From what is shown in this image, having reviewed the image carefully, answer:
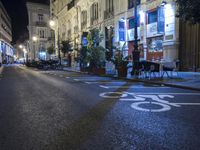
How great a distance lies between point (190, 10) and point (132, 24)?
17926 mm

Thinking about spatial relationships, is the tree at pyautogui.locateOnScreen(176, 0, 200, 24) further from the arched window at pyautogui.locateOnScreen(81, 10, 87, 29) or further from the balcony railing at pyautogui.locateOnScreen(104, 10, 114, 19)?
the arched window at pyautogui.locateOnScreen(81, 10, 87, 29)

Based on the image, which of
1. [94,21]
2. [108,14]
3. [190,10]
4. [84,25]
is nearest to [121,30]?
[108,14]

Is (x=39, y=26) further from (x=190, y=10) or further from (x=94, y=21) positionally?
(x=190, y=10)

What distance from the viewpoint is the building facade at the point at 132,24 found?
26391mm

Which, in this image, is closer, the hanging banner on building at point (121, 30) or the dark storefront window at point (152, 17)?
the dark storefront window at point (152, 17)

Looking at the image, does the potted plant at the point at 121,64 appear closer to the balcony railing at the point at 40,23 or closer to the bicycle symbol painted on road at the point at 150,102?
the bicycle symbol painted on road at the point at 150,102

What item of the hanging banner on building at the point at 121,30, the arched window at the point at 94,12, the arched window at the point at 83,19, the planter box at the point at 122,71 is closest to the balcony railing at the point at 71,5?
the arched window at the point at 83,19

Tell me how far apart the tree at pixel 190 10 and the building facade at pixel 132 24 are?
7.95 metres

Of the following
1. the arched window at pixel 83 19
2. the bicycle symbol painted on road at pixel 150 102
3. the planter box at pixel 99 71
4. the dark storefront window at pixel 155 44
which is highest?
the arched window at pixel 83 19

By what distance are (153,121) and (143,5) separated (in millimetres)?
24357

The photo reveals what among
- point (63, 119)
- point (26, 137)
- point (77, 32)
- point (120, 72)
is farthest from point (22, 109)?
point (77, 32)

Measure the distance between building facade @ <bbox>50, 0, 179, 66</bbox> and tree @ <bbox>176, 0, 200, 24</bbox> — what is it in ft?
26.1

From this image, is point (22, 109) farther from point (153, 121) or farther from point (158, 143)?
point (158, 143)

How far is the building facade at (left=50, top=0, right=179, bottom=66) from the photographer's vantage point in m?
26.4
